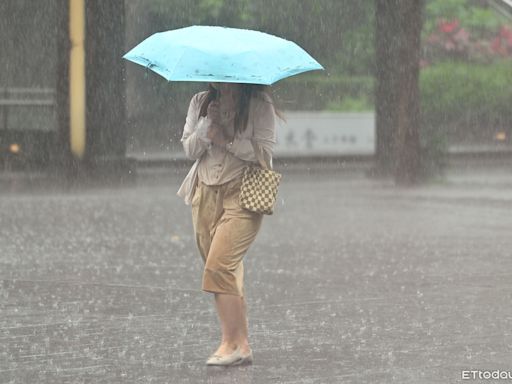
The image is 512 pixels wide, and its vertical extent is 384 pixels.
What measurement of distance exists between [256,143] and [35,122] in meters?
14.3

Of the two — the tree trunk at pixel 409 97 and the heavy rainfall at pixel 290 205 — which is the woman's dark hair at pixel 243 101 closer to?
the heavy rainfall at pixel 290 205

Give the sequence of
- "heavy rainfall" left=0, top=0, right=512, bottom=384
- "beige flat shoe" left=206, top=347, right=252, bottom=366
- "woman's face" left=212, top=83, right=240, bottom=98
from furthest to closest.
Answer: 1. "heavy rainfall" left=0, top=0, right=512, bottom=384
2. "woman's face" left=212, top=83, right=240, bottom=98
3. "beige flat shoe" left=206, top=347, right=252, bottom=366

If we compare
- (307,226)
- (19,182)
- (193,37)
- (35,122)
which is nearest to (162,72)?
(193,37)

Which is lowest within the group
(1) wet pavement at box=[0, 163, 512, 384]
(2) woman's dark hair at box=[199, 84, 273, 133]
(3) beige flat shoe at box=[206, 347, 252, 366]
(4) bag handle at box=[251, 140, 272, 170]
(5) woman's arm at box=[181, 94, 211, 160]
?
(1) wet pavement at box=[0, 163, 512, 384]

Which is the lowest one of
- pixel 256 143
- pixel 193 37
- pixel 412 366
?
pixel 412 366

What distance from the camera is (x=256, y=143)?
23.2 ft

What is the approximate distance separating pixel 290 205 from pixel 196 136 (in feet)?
31.0

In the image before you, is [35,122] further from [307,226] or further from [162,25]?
[307,226]

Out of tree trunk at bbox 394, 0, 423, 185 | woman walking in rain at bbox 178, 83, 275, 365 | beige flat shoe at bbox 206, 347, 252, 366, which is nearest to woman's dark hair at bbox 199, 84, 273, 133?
woman walking in rain at bbox 178, 83, 275, 365

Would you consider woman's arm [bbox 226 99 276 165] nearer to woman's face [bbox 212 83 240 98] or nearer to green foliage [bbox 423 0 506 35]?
woman's face [bbox 212 83 240 98]

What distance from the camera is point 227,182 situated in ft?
→ 23.3

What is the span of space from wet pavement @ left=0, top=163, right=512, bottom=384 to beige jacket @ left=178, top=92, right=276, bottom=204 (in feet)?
3.30

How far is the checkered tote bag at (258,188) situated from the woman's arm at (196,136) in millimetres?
264

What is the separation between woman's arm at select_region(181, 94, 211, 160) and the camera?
7047mm
